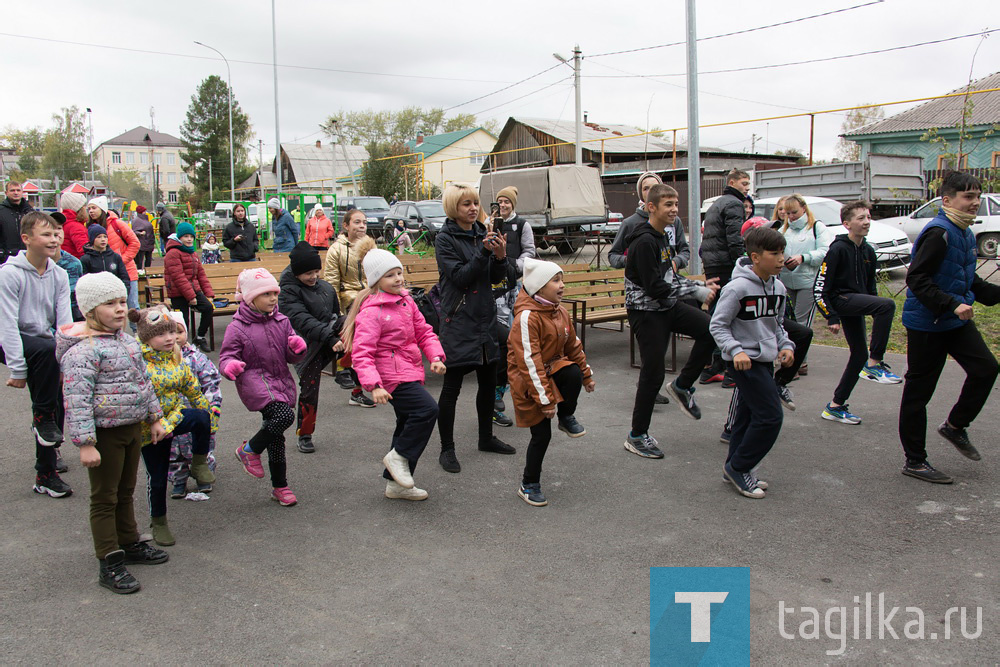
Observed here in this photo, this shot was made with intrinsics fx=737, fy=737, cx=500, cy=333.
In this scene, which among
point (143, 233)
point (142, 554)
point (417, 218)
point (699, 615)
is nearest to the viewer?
point (699, 615)

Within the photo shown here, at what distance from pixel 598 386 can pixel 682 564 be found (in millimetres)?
3844

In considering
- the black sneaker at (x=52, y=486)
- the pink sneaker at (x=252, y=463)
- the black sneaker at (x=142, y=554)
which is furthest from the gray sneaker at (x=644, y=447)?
the black sneaker at (x=52, y=486)

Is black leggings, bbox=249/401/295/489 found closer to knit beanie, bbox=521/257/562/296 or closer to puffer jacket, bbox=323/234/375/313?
knit beanie, bbox=521/257/562/296

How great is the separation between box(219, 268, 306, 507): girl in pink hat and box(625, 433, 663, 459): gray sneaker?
2.50m

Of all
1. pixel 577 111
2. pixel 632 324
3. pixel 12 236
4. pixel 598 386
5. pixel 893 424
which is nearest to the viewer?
pixel 632 324

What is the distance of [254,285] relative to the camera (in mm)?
4375

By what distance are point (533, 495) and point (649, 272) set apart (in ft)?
5.95

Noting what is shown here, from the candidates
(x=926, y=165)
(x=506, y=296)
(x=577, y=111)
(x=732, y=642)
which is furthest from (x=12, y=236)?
(x=926, y=165)

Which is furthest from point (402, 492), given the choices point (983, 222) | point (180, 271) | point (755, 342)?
point (983, 222)

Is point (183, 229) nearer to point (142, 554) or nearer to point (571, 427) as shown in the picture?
point (142, 554)

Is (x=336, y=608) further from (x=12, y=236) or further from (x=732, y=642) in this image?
(x=12, y=236)

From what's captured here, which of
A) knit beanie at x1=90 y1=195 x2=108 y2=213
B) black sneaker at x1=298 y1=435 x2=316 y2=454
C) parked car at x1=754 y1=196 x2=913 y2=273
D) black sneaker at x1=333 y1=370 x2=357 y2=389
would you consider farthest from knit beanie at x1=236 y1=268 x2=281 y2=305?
parked car at x1=754 y1=196 x2=913 y2=273

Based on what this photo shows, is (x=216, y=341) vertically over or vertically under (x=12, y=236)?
under

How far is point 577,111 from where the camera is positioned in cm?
2675
